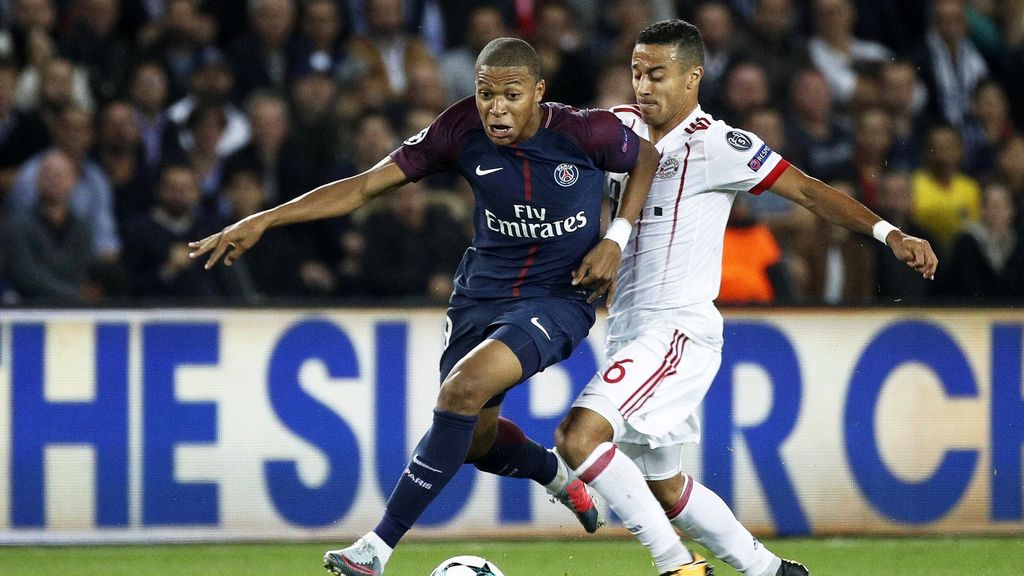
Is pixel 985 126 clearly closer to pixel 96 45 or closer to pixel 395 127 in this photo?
pixel 395 127

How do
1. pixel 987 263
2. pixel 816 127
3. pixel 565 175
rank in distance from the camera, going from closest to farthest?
pixel 565 175 → pixel 987 263 → pixel 816 127

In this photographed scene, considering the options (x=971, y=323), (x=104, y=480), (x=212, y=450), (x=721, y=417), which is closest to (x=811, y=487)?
(x=721, y=417)

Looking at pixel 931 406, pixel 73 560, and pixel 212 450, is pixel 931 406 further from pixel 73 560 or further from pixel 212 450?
pixel 73 560

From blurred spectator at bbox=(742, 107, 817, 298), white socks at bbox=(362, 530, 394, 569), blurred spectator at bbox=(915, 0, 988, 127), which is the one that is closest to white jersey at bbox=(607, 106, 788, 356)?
white socks at bbox=(362, 530, 394, 569)

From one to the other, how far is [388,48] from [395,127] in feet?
2.93

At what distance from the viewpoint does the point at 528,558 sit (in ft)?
23.2

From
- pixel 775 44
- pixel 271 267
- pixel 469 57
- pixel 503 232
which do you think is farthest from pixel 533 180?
pixel 775 44

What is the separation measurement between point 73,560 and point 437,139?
3.01 meters

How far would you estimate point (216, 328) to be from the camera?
756 cm

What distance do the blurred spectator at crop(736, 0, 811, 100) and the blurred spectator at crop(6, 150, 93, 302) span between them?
183 inches

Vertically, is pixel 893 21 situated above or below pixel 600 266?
above

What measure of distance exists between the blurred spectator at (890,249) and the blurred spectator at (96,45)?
193 inches

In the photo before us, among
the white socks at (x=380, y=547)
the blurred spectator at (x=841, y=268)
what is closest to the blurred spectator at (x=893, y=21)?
the blurred spectator at (x=841, y=268)

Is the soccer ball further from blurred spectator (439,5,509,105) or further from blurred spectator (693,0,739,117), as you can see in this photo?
blurred spectator (693,0,739,117)
